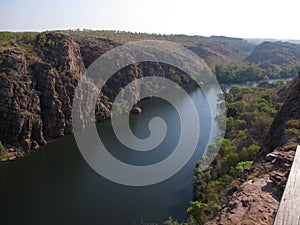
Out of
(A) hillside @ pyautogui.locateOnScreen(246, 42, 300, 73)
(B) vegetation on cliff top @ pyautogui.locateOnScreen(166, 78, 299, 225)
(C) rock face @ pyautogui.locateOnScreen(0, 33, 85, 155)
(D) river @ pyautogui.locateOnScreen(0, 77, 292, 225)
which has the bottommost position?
(D) river @ pyautogui.locateOnScreen(0, 77, 292, 225)

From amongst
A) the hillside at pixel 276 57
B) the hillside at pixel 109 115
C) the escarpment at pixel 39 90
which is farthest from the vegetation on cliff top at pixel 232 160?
the hillside at pixel 276 57

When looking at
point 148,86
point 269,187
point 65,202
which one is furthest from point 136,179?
point 148,86

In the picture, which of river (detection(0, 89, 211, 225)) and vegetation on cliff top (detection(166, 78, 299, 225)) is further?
river (detection(0, 89, 211, 225))

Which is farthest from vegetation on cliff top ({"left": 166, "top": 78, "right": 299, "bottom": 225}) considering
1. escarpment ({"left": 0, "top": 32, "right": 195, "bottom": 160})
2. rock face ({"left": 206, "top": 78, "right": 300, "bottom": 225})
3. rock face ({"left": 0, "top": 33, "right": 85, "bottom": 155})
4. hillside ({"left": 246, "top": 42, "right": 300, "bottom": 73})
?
hillside ({"left": 246, "top": 42, "right": 300, "bottom": 73})

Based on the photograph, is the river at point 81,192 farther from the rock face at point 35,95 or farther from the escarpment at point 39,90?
the escarpment at point 39,90

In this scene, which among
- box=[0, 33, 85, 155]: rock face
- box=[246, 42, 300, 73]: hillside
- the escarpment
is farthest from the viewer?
box=[246, 42, 300, 73]: hillside

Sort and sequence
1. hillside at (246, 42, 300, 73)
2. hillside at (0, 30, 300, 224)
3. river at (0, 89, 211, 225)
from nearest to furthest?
1. hillside at (0, 30, 300, 224)
2. river at (0, 89, 211, 225)
3. hillside at (246, 42, 300, 73)

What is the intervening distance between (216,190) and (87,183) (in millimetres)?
17010

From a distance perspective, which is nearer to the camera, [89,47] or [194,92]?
[89,47]

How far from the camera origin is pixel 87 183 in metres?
38.7

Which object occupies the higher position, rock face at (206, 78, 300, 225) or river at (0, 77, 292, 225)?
rock face at (206, 78, 300, 225)

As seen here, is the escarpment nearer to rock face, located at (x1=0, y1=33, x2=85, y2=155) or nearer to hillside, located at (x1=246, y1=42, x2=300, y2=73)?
rock face, located at (x1=0, y1=33, x2=85, y2=155)

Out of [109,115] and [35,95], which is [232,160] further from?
[35,95]

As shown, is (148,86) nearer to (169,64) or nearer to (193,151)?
(169,64)
